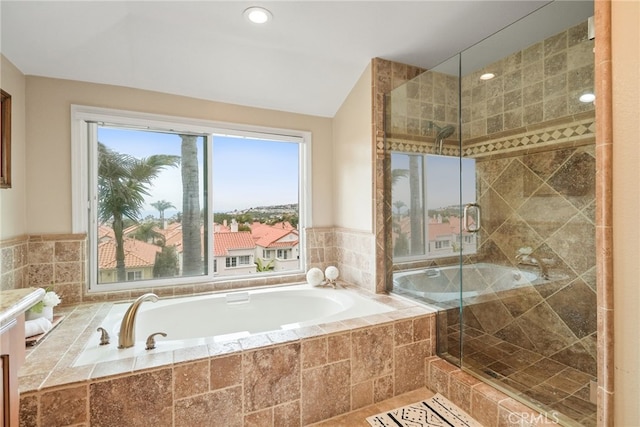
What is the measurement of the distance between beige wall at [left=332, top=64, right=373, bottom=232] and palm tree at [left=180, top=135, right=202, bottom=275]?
1.26m

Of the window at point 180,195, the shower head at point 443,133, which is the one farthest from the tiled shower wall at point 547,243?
the window at point 180,195

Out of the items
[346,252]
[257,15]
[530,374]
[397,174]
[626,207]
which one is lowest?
[530,374]

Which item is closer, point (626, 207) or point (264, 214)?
point (626, 207)

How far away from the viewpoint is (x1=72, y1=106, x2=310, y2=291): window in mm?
2299

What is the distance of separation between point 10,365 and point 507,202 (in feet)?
8.96

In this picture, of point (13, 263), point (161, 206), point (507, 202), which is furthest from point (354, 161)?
point (13, 263)

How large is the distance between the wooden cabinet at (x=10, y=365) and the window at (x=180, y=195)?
163cm

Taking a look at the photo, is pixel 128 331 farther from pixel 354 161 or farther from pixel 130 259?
pixel 354 161

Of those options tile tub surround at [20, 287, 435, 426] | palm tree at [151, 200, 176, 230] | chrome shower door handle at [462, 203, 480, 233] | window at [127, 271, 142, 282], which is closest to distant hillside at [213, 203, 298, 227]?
palm tree at [151, 200, 176, 230]

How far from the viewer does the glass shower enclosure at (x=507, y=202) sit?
1754 mm

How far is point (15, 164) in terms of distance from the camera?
192 cm

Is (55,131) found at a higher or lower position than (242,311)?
higher

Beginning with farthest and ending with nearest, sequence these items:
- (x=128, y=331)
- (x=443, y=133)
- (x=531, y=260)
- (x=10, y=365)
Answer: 1. (x=443, y=133)
2. (x=531, y=260)
3. (x=128, y=331)
4. (x=10, y=365)

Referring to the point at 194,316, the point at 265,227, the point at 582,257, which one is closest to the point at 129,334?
the point at 194,316
